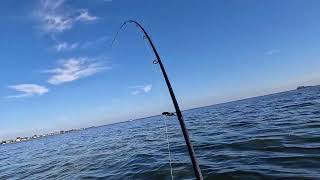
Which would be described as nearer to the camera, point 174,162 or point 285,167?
point 285,167

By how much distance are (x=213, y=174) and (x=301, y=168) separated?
315cm

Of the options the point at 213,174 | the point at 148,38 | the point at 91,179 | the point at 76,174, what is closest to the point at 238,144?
the point at 213,174

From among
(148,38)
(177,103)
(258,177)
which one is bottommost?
(258,177)

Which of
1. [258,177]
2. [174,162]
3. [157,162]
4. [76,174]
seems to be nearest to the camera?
[258,177]

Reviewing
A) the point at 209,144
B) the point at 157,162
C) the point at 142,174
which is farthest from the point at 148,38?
the point at 209,144

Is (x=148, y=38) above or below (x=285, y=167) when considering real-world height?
above

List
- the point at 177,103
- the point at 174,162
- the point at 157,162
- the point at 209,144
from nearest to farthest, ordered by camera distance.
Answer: the point at 177,103 → the point at 174,162 → the point at 157,162 → the point at 209,144

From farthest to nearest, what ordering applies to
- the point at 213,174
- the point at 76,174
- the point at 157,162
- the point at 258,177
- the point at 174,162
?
1. the point at 76,174
2. the point at 157,162
3. the point at 174,162
4. the point at 213,174
5. the point at 258,177

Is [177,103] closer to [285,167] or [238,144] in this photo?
[285,167]

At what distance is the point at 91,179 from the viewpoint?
15656mm

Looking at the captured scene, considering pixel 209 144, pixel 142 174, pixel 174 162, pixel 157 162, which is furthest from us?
pixel 209 144

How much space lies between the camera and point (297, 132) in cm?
1848

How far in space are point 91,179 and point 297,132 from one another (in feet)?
39.5

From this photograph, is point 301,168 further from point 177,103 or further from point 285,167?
point 177,103
